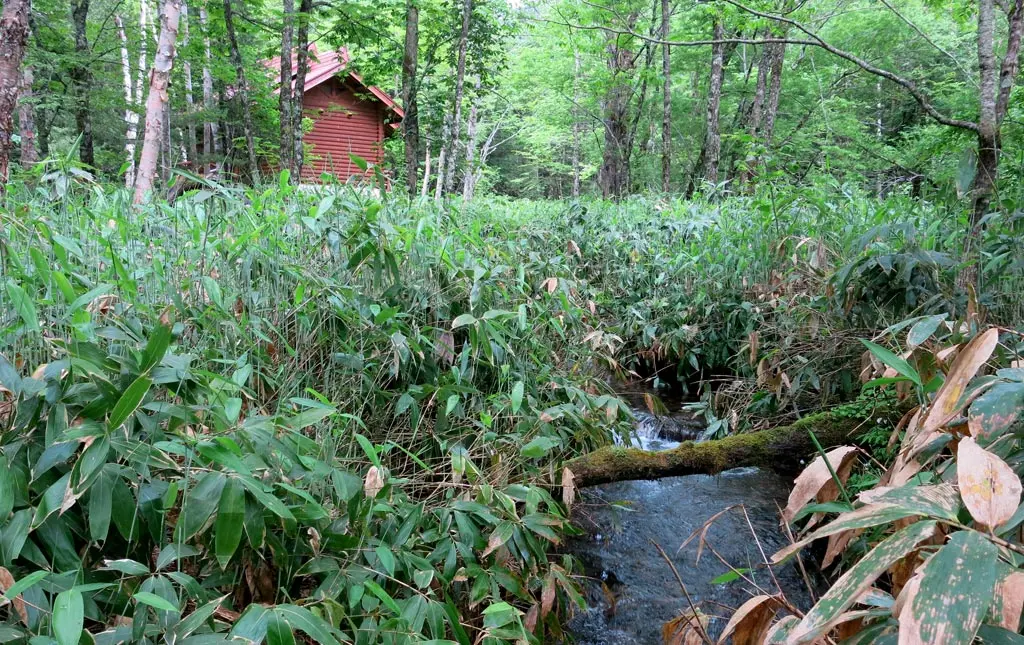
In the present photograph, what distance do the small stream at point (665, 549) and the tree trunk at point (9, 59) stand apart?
173 inches

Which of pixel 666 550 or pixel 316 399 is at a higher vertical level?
pixel 316 399

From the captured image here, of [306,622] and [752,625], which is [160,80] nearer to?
[306,622]

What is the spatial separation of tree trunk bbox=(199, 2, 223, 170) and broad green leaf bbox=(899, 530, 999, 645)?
11.6 metres

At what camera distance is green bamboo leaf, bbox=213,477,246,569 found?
1.30m

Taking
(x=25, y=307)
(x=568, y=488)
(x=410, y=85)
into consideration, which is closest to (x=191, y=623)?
(x=25, y=307)

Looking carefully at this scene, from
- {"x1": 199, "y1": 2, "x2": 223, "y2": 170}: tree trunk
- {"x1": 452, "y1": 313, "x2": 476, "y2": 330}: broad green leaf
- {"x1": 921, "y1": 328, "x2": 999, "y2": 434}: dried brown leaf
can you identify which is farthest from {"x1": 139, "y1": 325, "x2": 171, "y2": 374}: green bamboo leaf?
{"x1": 199, "y1": 2, "x2": 223, "y2": 170}: tree trunk

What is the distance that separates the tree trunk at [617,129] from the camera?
13.6 metres

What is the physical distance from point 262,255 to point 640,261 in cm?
422

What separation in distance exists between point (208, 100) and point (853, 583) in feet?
45.1

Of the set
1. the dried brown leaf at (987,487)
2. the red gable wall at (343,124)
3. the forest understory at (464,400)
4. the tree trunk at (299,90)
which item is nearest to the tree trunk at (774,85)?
the forest understory at (464,400)

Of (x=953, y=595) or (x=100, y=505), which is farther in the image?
(x=100, y=505)

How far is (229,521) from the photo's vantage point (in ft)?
4.29

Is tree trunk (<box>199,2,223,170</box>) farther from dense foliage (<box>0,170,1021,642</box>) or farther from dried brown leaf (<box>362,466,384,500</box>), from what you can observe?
dried brown leaf (<box>362,466,384,500</box>)

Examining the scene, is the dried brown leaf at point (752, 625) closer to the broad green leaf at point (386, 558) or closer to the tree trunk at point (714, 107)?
the broad green leaf at point (386, 558)
